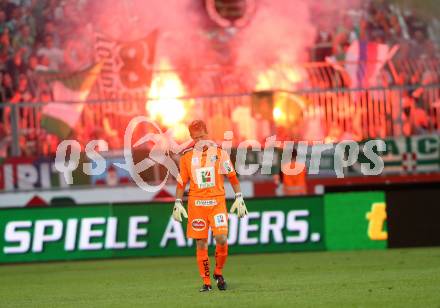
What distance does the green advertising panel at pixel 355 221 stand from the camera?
19.9 m

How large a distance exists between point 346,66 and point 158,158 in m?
4.44

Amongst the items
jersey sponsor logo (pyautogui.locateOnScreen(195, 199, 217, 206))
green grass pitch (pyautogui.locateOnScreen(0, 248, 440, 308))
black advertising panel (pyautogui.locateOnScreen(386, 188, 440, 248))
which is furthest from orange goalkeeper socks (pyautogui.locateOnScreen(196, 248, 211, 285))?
black advertising panel (pyautogui.locateOnScreen(386, 188, 440, 248))

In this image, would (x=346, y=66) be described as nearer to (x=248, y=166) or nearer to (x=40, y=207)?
(x=248, y=166)

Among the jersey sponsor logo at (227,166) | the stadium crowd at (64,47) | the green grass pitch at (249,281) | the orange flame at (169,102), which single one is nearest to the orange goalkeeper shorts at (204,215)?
the jersey sponsor logo at (227,166)

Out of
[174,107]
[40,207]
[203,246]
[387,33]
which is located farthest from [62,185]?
[203,246]

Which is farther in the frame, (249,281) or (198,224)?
(249,281)

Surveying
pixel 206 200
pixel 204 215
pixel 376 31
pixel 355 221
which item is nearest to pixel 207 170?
pixel 206 200

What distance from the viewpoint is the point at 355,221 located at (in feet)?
65.7

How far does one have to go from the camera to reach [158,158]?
24406 millimetres

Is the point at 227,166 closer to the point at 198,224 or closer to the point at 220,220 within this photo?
the point at 220,220

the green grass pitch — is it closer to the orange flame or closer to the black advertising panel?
the black advertising panel

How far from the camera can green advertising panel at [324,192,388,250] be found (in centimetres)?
1994

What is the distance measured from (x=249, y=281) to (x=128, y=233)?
5.89 m

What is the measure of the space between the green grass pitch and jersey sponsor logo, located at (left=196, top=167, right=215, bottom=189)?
1.25 m
